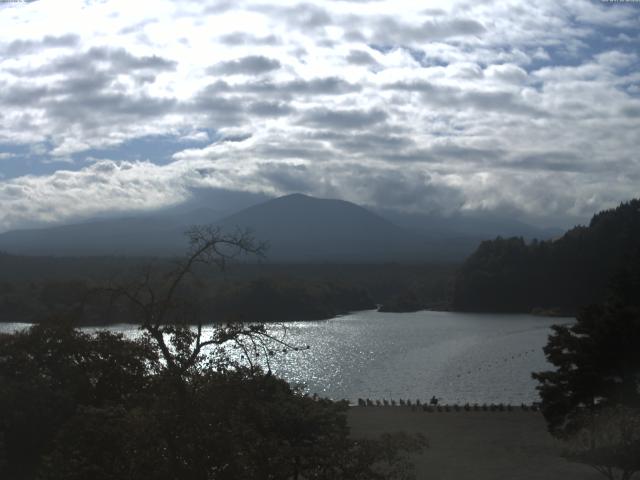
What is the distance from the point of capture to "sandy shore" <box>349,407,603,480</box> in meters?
16.6

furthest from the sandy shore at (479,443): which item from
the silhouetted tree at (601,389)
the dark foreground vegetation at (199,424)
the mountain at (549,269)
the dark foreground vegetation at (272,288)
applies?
the mountain at (549,269)

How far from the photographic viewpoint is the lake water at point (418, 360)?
104 ft

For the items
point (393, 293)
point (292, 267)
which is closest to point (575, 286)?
point (393, 293)

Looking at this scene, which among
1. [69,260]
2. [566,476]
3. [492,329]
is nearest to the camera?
[566,476]

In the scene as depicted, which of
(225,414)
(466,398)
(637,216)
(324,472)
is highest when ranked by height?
(637,216)

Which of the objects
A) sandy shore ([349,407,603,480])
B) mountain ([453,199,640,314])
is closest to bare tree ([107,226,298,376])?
sandy shore ([349,407,603,480])

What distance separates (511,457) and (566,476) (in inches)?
89.6

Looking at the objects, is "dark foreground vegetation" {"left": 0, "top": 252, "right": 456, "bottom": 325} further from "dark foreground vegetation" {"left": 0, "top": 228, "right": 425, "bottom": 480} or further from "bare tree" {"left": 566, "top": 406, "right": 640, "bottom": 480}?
"dark foreground vegetation" {"left": 0, "top": 228, "right": 425, "bottom": 480}

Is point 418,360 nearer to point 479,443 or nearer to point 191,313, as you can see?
point 479,443

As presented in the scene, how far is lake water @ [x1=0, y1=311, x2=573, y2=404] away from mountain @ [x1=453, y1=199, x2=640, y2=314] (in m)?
13.8

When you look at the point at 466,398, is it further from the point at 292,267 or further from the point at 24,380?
the point at 292,267

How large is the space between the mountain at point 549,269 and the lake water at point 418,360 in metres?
13.8

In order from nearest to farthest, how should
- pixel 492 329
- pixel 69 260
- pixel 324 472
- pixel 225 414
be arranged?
pixel 225 414, pixel 324 472, pixel 492 329, pixel 69 260

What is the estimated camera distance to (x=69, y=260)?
317 ft
